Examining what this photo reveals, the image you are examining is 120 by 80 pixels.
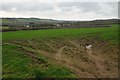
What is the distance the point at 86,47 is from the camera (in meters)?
30.6

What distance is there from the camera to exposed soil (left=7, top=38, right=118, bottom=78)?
Result: 1994 centimetres

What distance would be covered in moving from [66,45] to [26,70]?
11083 millimetres

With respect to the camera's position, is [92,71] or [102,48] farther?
[102,48]

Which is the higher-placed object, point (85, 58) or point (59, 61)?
point (85, 58)

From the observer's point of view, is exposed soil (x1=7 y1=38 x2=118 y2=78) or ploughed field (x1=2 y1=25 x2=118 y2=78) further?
exposed soil (x1=7 y1=38 x2=118 y2=78)

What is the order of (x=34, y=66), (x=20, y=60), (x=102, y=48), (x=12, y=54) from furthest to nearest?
(x=102, y=48) < (x=12, y=54) < (x=20, y=60) < (x=34, y=66)

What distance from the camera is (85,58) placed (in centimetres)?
2406

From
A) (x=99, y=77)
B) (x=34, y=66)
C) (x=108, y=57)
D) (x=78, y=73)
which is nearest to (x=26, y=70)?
(x=34, y=66)

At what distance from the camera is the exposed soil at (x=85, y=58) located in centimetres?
1994

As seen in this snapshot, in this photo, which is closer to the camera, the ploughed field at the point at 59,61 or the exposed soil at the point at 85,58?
the ploughed field at the point at 59,61

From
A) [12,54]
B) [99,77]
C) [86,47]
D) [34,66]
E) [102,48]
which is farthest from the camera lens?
[86,47]

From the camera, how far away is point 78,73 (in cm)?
1956

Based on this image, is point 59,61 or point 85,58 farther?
point 85,58

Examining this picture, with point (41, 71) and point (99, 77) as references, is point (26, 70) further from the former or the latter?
point (99, 77)
